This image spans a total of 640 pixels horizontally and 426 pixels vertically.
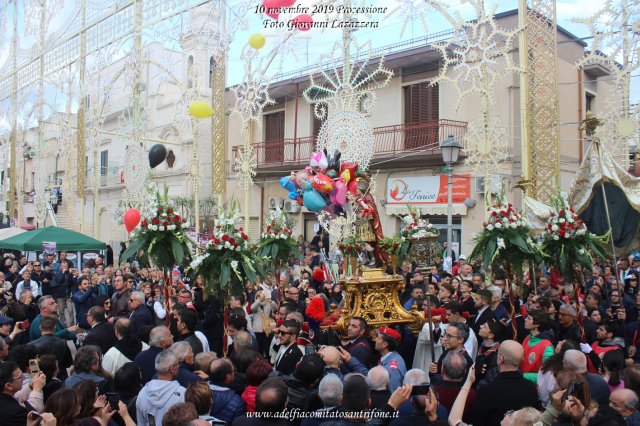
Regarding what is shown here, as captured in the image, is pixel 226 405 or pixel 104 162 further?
pixel 104 162

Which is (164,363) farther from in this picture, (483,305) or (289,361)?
(483,305)

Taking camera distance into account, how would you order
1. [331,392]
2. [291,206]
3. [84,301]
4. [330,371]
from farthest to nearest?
[291,206], [84,301], [330,371], [331,392]

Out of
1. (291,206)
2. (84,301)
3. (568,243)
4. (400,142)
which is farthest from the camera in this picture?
(291,206)

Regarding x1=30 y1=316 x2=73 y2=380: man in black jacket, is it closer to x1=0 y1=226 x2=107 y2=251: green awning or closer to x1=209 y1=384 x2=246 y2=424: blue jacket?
x1=209 y1=384 x2=246 y2=424: blue jacket

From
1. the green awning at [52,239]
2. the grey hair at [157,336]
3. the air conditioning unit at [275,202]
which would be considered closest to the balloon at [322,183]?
the grey hair at [157,336]

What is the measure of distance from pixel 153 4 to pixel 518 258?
1565cm

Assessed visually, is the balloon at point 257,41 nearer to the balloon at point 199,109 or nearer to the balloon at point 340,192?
the balloon at point 199,109

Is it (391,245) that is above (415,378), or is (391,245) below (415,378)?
above

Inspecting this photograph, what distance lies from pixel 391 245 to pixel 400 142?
1125cm

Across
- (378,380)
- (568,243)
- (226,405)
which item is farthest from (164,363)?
(568,243)

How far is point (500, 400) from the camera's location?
13.3 ft

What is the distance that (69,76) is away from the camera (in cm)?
2338

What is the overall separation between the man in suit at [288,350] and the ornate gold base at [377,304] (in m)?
1.72

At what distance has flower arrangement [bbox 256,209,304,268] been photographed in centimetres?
906
